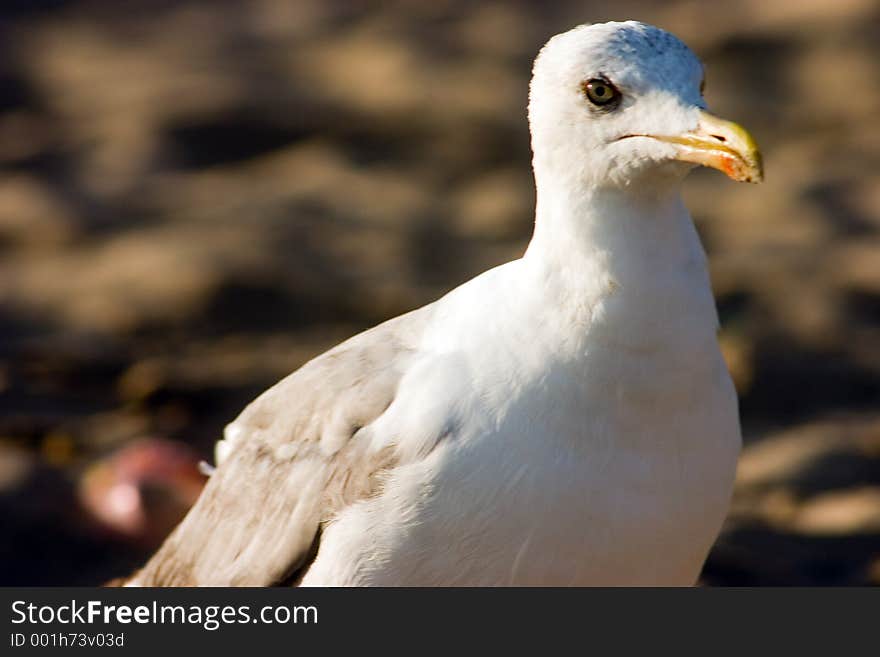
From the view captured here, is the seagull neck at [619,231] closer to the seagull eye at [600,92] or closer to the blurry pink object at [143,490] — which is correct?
the seagull eye at [600,92]

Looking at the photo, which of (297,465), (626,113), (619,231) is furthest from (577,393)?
(297,465)

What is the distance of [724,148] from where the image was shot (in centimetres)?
304

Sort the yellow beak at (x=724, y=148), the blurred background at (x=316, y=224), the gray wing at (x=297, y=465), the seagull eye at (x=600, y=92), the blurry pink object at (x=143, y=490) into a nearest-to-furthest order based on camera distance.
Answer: the yellow beak at (x=724, y=148), the seagull eye at (x=600, y=92), the gray wing at (x=297, y=465), the blurry pink object at (x=143, y=490), the blurred background at (x=316, y=224)

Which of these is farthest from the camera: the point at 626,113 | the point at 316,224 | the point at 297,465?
the point at 316,224

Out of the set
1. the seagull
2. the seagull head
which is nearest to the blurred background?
the seagull

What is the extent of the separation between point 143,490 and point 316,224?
85.4 inches

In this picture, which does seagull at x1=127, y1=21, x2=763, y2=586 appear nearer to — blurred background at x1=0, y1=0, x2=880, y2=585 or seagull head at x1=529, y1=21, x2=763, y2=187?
seagull head at x1=529, y1=21, x2=763, y2=187

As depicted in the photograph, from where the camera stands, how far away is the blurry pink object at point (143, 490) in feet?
16.8

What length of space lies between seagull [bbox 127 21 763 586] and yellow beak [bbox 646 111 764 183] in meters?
0.02

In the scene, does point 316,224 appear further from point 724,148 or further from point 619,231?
point 724,148

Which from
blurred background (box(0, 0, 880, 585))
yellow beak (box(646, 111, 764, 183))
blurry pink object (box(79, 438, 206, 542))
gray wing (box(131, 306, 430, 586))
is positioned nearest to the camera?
yellow beak (box(646, 111, 764, 183))

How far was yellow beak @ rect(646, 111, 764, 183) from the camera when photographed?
3.03 m

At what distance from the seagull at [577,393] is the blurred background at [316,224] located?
5.26 ft

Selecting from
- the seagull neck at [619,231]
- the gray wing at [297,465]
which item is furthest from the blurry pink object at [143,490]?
the seagull neck at [619,231]
